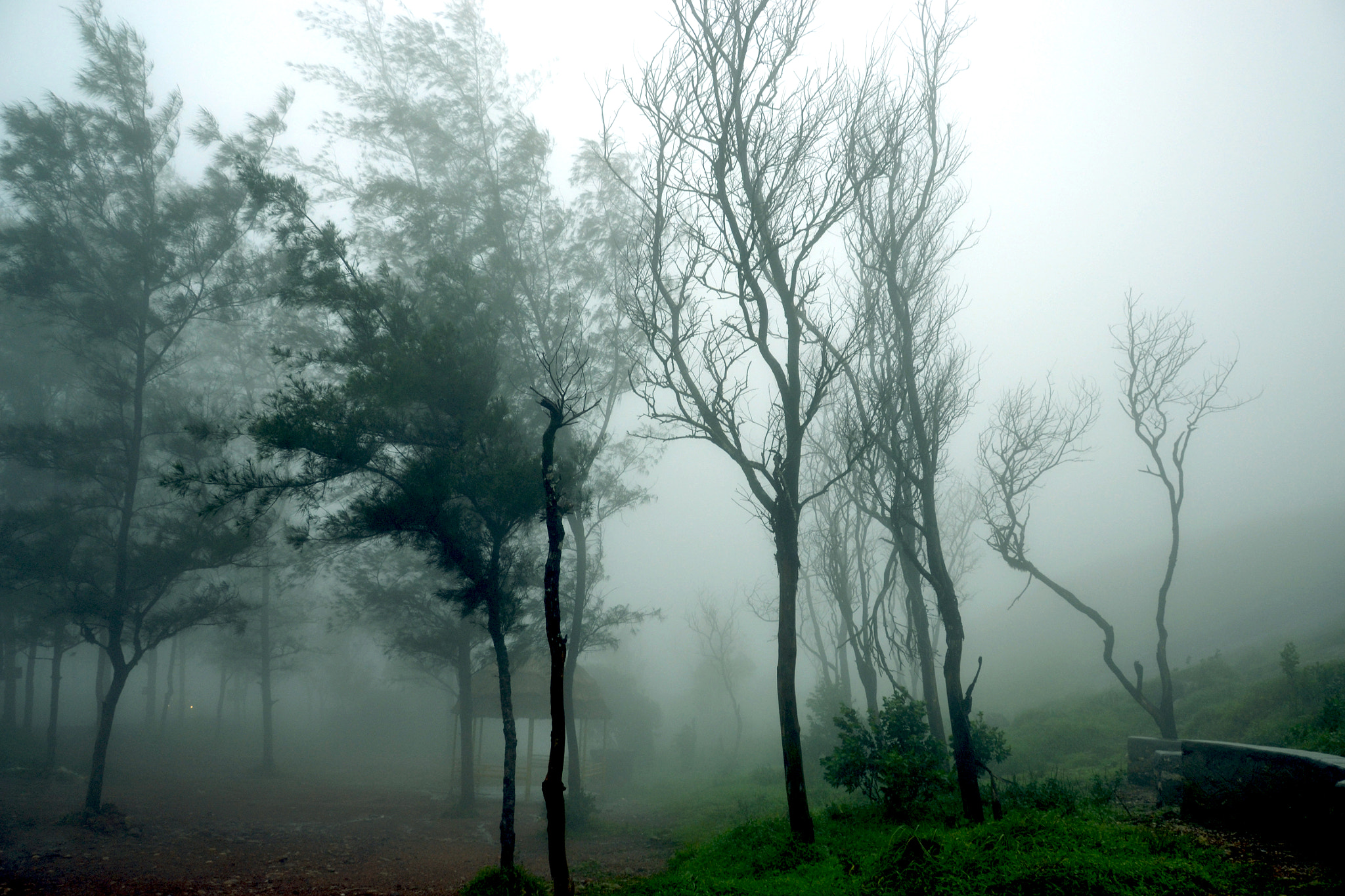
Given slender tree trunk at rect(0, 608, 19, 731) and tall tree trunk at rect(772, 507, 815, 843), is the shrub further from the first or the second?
slender tree trunk at rect(0, 608, 19, 731)

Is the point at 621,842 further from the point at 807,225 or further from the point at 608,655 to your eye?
the point at 608,655

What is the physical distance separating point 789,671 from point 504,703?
4.91 meters

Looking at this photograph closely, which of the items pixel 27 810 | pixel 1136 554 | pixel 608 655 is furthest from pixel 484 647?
pixel 1136 554

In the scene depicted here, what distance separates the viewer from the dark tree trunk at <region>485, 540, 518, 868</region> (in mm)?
8953

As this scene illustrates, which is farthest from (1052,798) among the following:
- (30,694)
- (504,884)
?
(30,694)

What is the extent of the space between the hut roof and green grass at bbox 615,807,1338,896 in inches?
575

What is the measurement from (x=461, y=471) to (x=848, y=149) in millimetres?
7790

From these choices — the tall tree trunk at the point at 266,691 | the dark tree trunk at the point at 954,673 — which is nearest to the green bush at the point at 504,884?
the dark tree trunk at the point at 954,673

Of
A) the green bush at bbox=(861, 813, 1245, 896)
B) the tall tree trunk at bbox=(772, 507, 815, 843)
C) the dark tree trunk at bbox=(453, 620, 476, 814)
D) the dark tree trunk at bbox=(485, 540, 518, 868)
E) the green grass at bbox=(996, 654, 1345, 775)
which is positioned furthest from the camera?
the dark tree trunk at bbox=(453, 620, 476, 814)

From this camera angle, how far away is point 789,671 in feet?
26.0

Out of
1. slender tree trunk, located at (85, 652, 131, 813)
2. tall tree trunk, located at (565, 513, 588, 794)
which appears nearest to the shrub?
tall tree trunk, located at (565, 513, 588, 794)

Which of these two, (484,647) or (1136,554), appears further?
(1136,554)

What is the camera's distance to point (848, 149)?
9250 mm

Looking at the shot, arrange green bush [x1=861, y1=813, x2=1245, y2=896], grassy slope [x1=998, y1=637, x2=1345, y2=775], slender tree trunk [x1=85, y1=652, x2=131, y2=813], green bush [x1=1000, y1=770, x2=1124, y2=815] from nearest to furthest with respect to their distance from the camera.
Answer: green bush [x1=861, y1=813, x2=1245, y2=896], green bush [x1=1000, y1=770, x2=1124, y2=815], grassy slope [x1=998, y1=637, x2=1345, y2=775], slender tree trunk [x1=85, y1=652, x2=131, y2=813]
